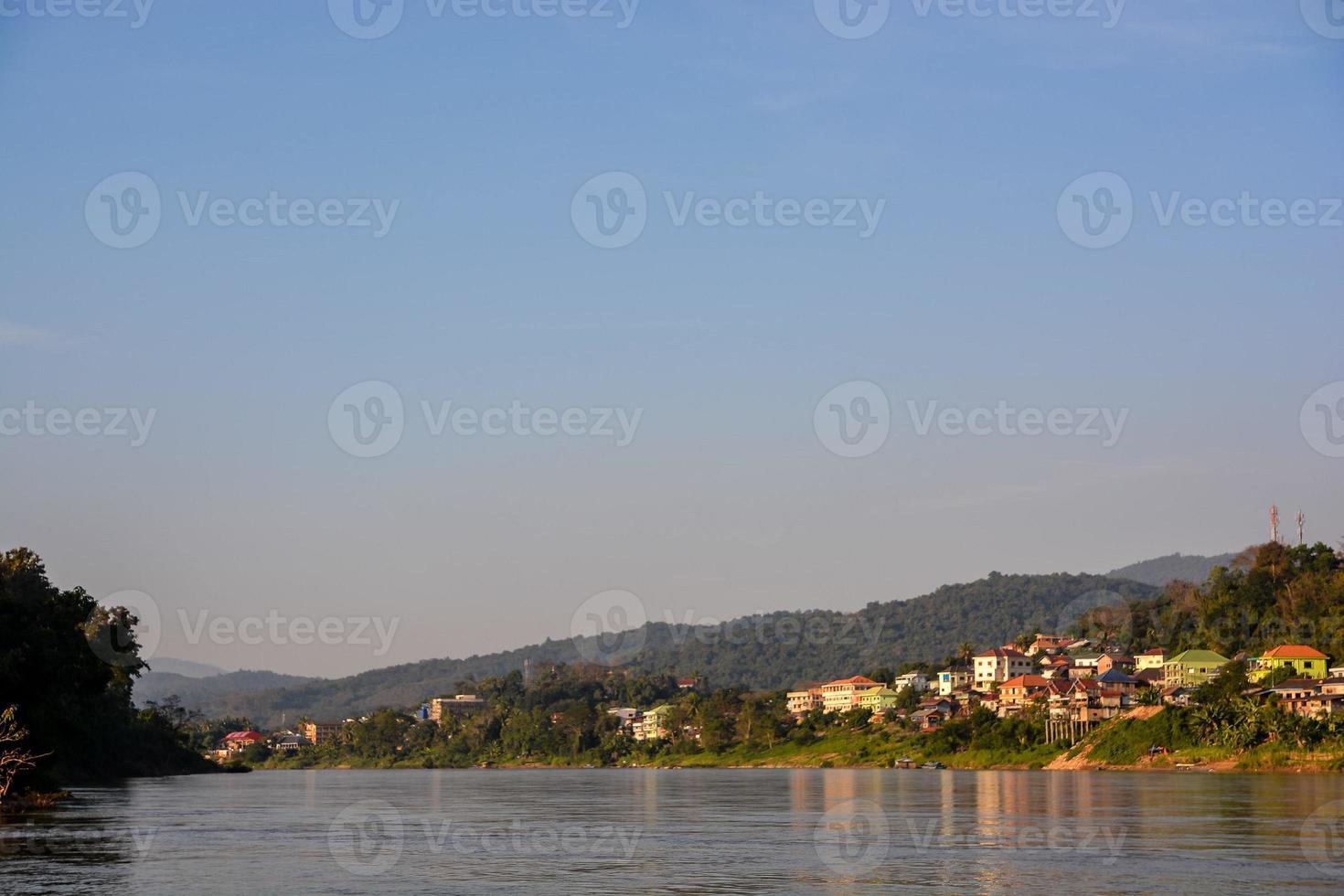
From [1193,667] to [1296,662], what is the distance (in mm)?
16839

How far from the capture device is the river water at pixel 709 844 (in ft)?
116

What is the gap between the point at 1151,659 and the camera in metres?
152

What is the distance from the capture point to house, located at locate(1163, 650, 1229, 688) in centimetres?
13250

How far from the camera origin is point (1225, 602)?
150750mm

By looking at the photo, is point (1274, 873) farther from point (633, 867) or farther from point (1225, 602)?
point (1225, 602)

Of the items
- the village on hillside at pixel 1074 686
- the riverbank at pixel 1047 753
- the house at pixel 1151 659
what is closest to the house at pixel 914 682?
the village on hillside at pixel 1074 686

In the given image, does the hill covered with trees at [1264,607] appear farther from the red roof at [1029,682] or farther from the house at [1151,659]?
the red roof at [1029,682]

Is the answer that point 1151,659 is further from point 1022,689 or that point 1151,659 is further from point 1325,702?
point 1325,702

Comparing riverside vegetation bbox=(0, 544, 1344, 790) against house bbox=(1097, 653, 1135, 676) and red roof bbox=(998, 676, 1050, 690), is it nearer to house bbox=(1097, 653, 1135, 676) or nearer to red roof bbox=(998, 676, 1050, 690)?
house bbox=(1097, 653, 1135, 676)

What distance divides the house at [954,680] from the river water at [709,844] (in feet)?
321

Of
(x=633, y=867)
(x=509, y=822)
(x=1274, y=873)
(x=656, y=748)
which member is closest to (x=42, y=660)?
Result: (x=509, y=822)

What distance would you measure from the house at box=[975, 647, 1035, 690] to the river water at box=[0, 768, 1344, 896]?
96.4m

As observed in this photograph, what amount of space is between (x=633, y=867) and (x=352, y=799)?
48.9 metres

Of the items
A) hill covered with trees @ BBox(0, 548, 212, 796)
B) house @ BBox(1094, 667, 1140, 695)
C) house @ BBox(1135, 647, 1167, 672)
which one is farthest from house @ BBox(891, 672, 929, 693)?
hill covered with trees @ BBox(0, 548, 212, 796)
